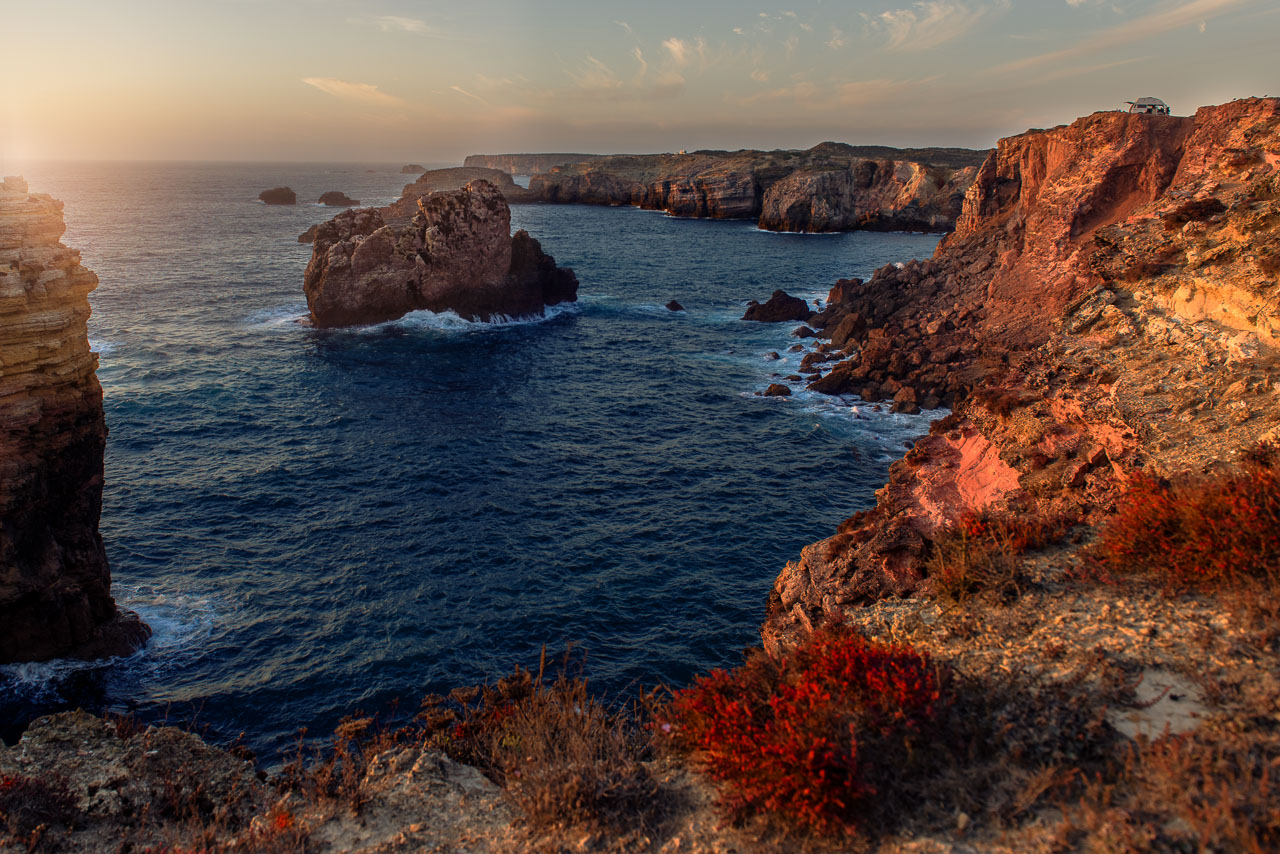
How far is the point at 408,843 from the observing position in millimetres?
8906

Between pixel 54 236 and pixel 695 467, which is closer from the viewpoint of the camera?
pixel 54 236

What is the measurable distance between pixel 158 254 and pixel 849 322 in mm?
86979

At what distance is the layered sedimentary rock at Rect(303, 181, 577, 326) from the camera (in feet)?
197

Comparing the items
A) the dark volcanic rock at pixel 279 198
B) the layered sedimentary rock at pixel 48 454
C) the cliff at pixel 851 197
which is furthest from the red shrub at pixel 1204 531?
the dark volcanic rock at pixel 279 198

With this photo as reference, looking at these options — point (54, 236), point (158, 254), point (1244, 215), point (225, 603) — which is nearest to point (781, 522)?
point (1244, 215)

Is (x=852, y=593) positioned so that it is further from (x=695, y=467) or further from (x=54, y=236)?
(x=54, y=236)

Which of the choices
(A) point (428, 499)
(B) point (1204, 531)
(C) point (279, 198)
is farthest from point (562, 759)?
(C) point (279, 198)

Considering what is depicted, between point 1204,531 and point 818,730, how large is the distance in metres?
6.55

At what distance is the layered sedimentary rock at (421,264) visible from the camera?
60031mm

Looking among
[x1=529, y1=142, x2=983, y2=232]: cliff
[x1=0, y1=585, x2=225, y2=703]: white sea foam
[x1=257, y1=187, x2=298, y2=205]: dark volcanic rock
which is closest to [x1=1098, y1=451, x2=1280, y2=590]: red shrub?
[x1=0, y1=585, x2=225, y2=703]: white sea foam

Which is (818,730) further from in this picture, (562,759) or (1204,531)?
(1204,531)

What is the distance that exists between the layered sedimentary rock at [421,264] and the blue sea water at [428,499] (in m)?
2.44

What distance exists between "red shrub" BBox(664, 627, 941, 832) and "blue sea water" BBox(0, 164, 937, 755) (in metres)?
11.9

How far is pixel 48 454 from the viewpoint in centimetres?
2019
